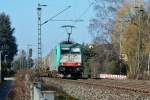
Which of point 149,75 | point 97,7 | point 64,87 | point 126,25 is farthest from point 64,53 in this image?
point 97,7

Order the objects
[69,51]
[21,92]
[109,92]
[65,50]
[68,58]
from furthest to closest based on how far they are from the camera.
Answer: [68,58]
[69,51]
[65,50]
[109,92]
[21,92]

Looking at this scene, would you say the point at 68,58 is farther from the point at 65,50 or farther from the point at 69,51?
the point at 65,50

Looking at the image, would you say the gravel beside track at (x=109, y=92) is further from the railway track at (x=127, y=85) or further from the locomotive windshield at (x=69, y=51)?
the locomotive windshield at (x=69, y=51)

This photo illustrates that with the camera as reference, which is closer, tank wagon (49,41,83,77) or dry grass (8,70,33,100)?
dry grass (8,70,33,100)

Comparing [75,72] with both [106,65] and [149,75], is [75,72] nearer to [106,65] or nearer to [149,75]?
[149,75]

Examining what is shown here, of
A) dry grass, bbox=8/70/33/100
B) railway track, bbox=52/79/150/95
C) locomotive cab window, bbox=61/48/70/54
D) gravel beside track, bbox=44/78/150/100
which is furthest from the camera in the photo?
locomotive cab window, bbox=61/48/70/54

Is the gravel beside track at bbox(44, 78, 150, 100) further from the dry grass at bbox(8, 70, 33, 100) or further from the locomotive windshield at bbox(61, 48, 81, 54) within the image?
the locomotive windshield at bbox(61, 48, 81, 54)

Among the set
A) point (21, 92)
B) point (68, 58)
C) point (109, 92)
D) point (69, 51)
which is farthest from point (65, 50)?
point (21, 92)

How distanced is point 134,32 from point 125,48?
405 cm

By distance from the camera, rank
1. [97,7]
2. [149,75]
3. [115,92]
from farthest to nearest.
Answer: [97,7]
[149,75]
[115,92]

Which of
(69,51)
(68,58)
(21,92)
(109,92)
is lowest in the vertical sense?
(109,92)

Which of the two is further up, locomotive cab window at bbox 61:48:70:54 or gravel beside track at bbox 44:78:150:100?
locomotive cab window at bbox 61:48:70:54

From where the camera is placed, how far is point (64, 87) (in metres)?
36.7

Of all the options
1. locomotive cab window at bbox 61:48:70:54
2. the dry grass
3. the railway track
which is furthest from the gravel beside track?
locomotive cab window at bbox 61:48:70:54
